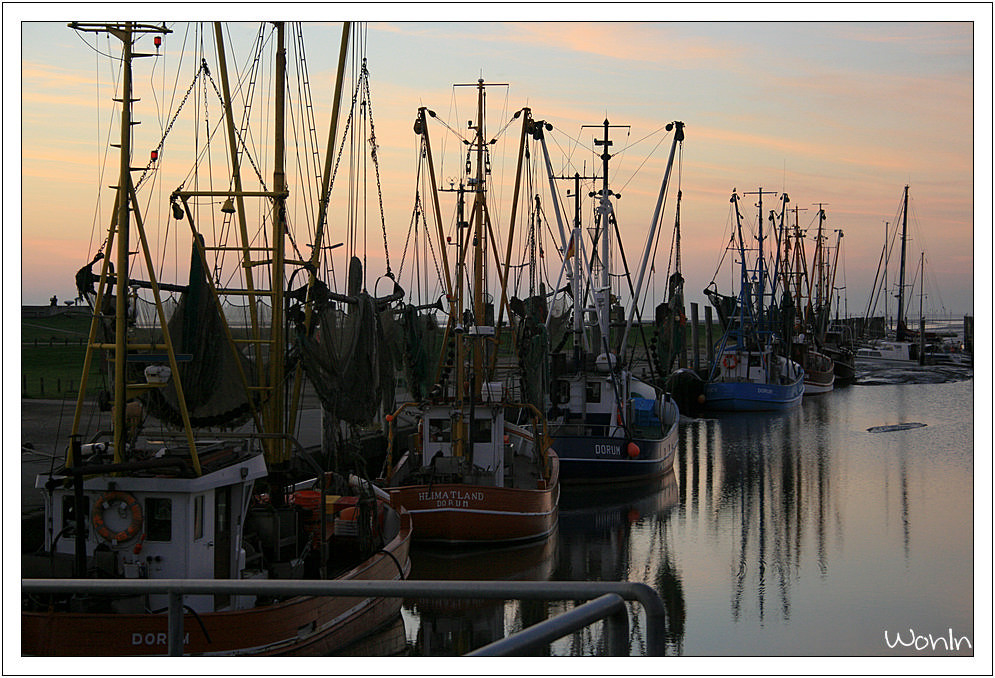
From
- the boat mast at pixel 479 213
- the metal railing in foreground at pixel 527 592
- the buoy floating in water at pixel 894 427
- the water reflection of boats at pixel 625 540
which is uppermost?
the boat mast at pixel 479 213

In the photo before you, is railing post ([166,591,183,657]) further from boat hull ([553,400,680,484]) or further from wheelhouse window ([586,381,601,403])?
wheelhouse window ([586,381,601,403])

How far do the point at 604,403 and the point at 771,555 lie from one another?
8.51m

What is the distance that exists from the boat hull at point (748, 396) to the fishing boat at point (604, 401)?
13.4 metres

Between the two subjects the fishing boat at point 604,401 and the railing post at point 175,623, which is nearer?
the railing post at point 175,623

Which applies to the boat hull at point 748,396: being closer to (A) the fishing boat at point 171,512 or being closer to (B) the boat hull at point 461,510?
(B) the boat hull at point 461,510

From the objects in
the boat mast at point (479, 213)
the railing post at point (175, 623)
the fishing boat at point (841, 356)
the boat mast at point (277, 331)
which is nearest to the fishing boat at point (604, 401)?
the boat mast at point (479, 213)

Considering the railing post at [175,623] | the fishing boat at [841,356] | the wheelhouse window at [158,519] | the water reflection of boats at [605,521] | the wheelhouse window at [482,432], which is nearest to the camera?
the railing post at [175,623]

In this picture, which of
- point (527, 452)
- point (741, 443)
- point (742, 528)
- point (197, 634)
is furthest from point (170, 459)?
point (741, 443)

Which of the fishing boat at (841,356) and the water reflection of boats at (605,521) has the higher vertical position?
the fishing boat at (841,356)

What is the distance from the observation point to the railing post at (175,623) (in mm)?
4309

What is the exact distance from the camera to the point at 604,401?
28078 millimetres

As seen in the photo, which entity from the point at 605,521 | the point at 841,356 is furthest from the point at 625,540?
the point at 841,356

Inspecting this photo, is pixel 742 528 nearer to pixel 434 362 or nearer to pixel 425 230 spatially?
pixel 434 362

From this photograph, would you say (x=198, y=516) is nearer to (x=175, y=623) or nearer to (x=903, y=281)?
(x=175, y=623)
